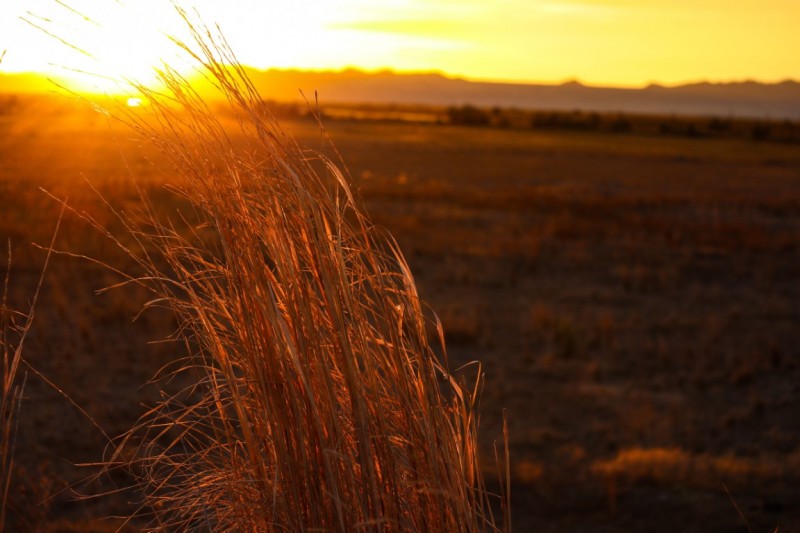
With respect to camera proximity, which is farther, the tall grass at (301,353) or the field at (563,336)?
the field at (563,336)

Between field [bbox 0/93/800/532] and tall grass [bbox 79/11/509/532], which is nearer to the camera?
tall grass [bbox 79/11/509/532]

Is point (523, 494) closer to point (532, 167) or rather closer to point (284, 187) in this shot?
point (284, 187)

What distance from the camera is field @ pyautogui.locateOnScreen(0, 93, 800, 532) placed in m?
6.14

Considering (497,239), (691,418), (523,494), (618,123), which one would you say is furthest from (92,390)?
(618,123)

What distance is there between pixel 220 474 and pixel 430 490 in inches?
21.7

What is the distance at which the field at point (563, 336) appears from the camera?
6145mm

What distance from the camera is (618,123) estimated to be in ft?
250

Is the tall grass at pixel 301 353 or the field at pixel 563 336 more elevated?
Result: the tall grass at pixel 301 353

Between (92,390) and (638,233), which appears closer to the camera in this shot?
(92,390)

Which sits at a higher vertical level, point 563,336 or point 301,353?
point 301,353

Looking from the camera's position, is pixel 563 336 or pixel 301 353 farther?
pixel 563 336

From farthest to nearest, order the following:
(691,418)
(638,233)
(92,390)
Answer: (638,233)
(691,418)
(92,390)

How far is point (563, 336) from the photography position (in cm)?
1166

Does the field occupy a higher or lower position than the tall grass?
lower
